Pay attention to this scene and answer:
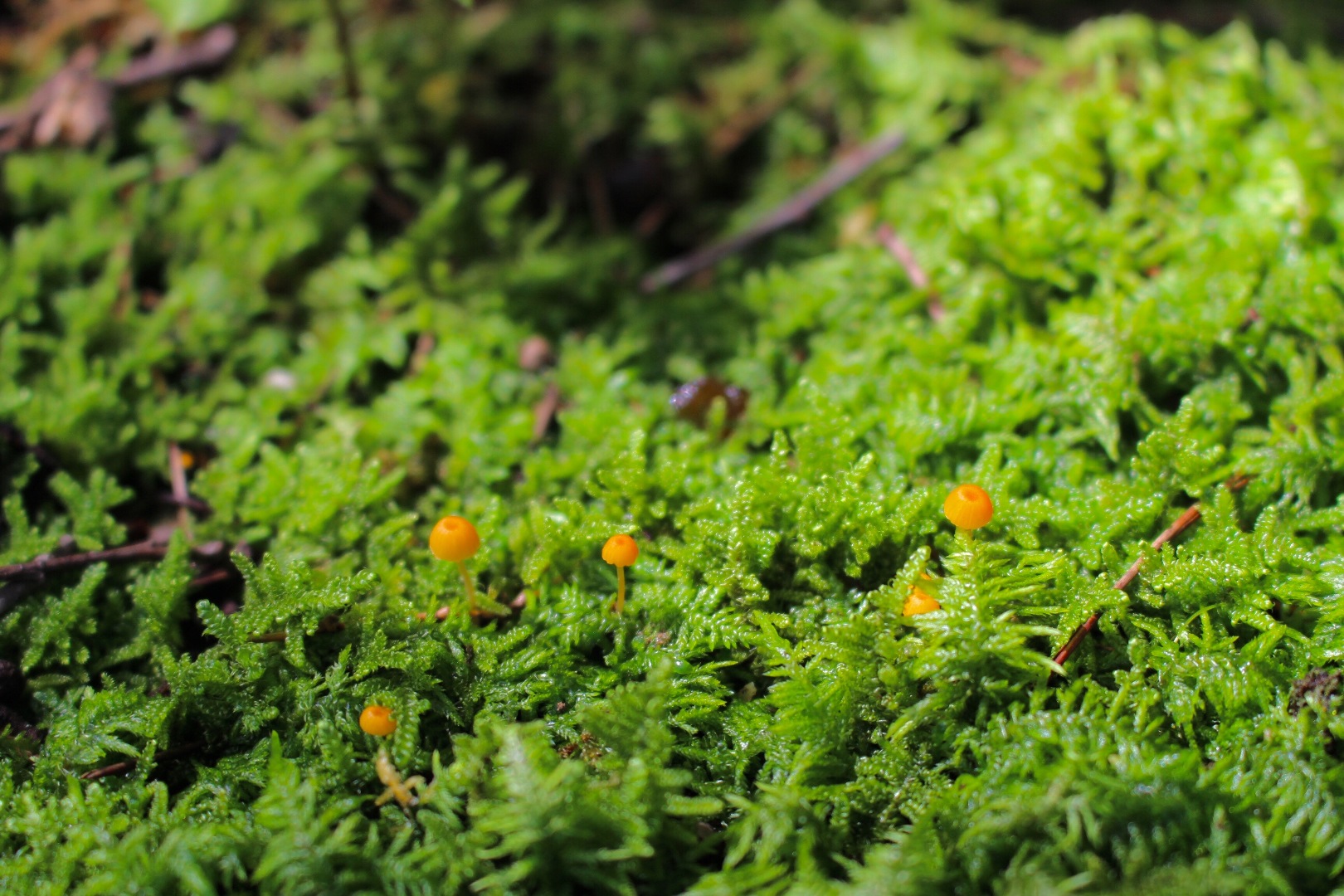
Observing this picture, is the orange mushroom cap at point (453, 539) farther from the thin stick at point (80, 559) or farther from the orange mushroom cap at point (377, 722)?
the thin stick at point (80, 559)

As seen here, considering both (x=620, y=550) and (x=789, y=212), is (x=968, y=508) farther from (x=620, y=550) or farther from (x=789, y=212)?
(x=789, y=212)

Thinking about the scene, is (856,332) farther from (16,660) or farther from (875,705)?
(16,660)

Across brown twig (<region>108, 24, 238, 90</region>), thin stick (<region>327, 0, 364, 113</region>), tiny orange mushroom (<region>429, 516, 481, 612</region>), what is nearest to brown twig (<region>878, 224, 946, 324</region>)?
tiny orange mushroom (<region>429, 516, 481, 612</region>)

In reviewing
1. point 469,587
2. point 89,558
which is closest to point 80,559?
point 89,558

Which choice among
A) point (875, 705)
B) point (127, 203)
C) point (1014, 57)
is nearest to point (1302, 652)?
point (875, 705)

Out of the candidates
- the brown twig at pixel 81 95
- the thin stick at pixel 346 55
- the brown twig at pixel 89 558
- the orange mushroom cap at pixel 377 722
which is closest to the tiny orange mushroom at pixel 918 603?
the orange mushroom cap at pixel 377 722
